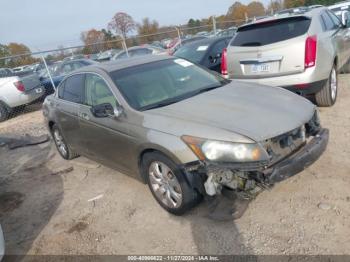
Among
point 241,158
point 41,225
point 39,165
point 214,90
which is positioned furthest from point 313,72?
point 39,165

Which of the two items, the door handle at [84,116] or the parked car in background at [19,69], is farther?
the parked car in background at [19,69]

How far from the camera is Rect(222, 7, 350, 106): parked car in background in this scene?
17.0ft

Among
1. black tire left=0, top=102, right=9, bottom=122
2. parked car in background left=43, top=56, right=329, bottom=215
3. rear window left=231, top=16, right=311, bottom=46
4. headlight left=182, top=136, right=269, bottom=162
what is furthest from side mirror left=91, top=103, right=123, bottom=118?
black tire left=0, top=102, right=9, bottom=122

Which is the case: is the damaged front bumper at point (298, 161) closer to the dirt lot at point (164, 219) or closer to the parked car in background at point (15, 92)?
the dirt lot at point (164, 219)

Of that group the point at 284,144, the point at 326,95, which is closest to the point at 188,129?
the point at 284,144

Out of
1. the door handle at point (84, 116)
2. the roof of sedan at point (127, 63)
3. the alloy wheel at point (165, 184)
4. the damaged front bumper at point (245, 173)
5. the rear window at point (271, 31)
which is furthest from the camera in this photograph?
the rear window at point (271, 31)

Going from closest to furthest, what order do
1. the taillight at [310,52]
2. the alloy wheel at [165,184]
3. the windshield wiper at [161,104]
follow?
1. the alloy wheel at [165,184]
2. the windshield wiper at [161,104]
3. the taillight at [310,52]

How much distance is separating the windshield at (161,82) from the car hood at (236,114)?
0.21 m

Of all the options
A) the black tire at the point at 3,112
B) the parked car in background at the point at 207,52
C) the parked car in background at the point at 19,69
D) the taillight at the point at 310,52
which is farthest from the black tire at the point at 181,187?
the parked car in background at the point at 19,69

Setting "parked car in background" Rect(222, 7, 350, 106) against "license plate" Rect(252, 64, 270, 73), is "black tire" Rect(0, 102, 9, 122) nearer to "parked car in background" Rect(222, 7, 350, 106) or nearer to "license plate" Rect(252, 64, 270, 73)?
"parked car in background" Rect(222, 7, 350, 106)

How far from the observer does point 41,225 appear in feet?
13.3

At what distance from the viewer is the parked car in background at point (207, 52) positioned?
26.5 feet

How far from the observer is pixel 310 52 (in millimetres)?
5121

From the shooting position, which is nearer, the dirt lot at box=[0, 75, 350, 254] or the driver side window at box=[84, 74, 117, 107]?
the dirt lot at box=[0, 75, 350, 254]
